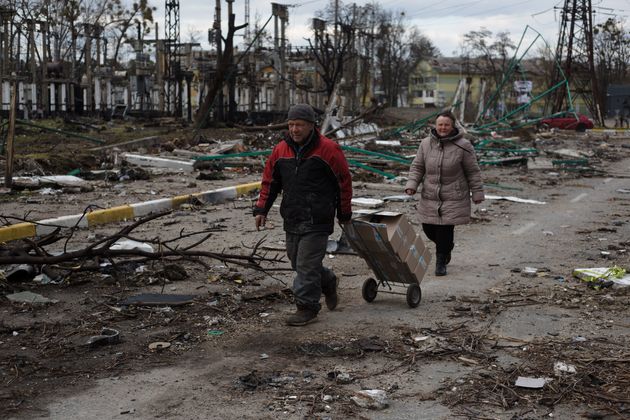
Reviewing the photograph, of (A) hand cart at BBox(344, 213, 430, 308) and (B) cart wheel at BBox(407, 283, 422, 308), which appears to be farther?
(B) cart wheel at BBox(407, 283, 422, 308)

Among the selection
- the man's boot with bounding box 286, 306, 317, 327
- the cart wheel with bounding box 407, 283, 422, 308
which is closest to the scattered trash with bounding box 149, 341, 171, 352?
the man's boot with bounding box 286, 306, 317, 327

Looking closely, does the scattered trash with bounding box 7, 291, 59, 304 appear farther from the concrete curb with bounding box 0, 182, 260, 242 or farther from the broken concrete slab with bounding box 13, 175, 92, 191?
the broken concrete slab with bounding box 13, 175, 92, 191

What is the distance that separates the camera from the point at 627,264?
29.6 ft

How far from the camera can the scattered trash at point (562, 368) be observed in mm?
5055

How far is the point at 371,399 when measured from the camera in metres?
4.56

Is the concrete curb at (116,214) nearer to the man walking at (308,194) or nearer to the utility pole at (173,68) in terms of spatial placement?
the man walking at (308,194)

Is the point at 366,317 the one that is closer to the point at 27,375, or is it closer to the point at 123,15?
the point at 27,375

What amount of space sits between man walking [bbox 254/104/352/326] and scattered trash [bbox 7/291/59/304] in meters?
2.13

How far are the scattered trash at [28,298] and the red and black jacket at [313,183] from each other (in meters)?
2.15

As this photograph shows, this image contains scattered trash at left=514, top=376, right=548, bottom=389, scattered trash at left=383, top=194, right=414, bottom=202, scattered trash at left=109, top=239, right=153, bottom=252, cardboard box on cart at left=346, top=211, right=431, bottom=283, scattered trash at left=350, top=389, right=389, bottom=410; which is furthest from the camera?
scattered trash at left=383, top=194, right=414, bottom=202

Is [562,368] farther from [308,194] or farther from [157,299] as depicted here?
[157,299]

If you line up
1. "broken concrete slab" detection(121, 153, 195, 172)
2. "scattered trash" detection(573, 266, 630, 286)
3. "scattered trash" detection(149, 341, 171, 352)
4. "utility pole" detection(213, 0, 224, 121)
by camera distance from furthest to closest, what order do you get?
"utility pole" detection(213, 0, 224, 121) < "broken concrete slab" detection(121, 153, 195, 172) < "scattered trash" detection(573, 266, 630, 286) < "scattered trash" detection(149, 341, 171, 352)

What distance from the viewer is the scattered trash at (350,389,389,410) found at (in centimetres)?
450

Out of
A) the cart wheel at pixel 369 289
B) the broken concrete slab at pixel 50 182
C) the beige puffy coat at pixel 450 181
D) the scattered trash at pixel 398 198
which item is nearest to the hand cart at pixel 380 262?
the cart wheel at pixel 369 289
